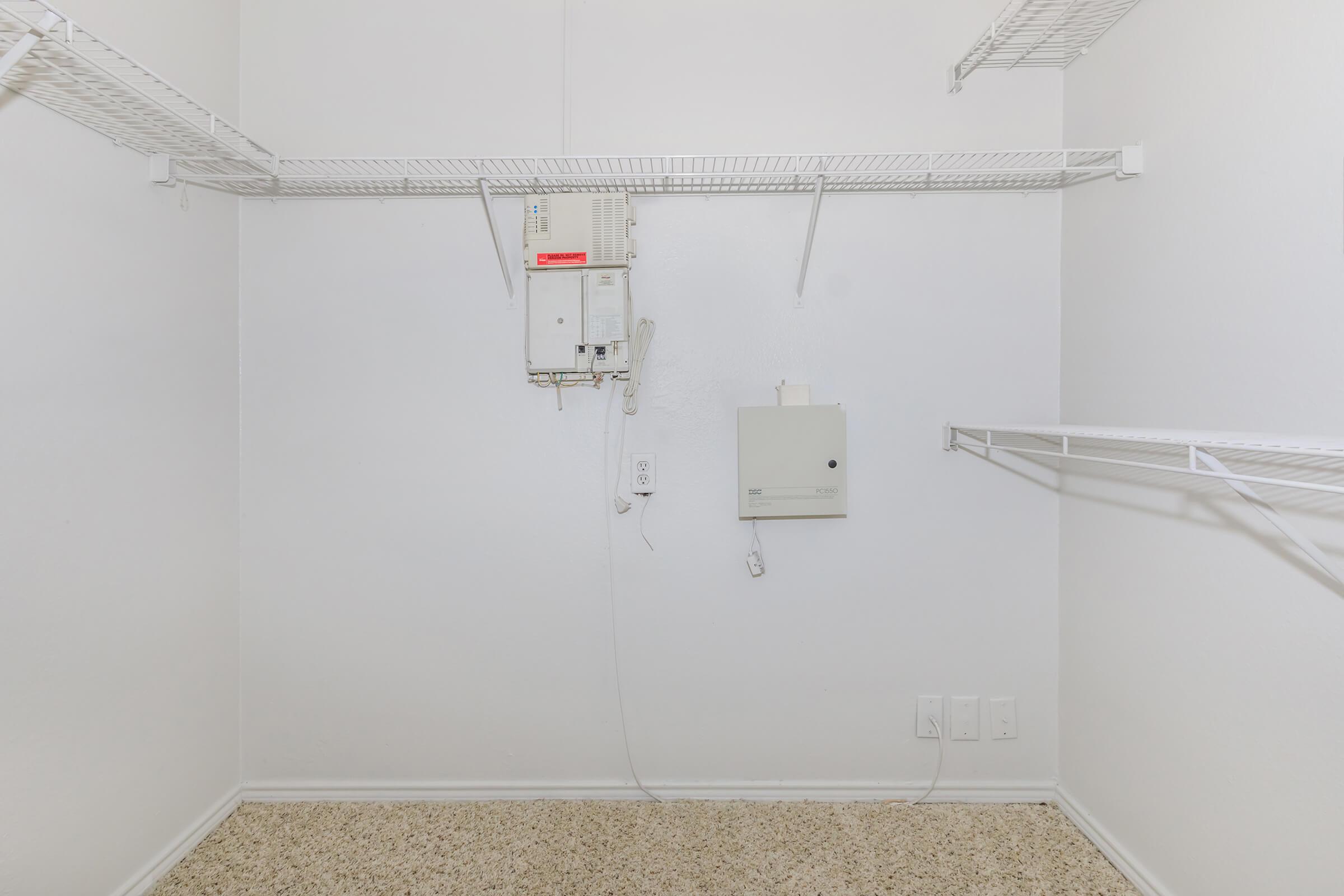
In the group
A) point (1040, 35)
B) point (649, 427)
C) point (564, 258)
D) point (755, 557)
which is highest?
point (1040, 35)

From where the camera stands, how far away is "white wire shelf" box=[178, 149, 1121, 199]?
63.8 inches

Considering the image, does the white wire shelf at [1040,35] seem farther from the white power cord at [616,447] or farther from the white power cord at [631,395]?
the white power cord at [616,447]

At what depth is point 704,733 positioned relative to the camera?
1733mm

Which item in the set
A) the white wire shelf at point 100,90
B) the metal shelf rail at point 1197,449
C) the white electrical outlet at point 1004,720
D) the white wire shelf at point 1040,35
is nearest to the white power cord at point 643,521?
the metal shelf rail at point 1197,449

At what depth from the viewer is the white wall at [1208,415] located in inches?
40.4

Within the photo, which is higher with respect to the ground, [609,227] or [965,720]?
[609,227]

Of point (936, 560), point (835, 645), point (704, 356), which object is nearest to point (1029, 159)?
point (704, 356)

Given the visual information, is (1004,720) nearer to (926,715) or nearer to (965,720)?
(965,720)

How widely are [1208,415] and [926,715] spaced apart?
1.07m

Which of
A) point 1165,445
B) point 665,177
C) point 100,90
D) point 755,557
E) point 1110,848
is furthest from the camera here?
point 755,557

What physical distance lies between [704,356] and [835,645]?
96cm

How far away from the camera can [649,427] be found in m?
1.73

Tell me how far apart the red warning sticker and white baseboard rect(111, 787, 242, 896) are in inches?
71.2

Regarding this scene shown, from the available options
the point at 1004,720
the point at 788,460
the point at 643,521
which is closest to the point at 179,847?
the point at 643,521
